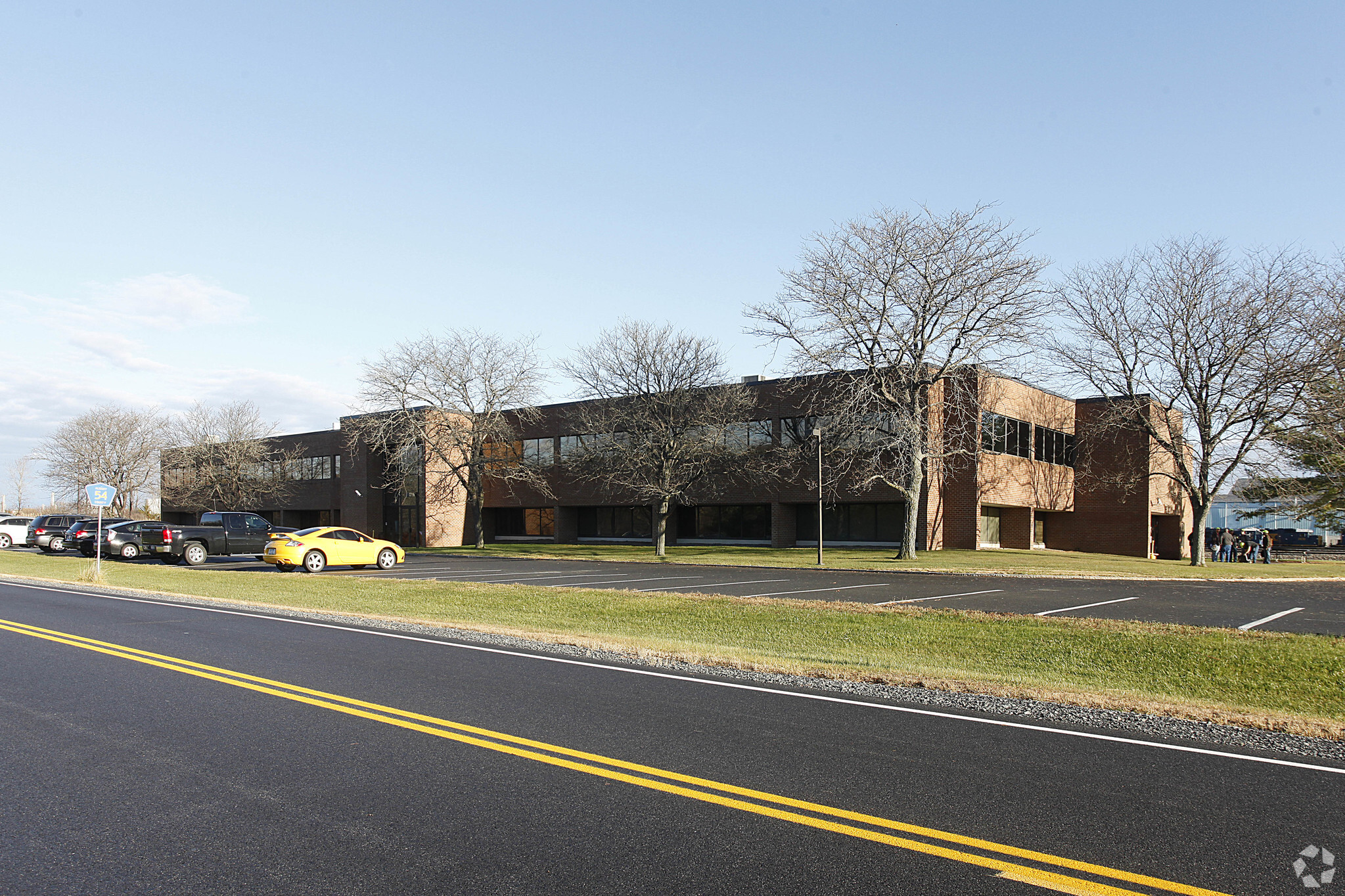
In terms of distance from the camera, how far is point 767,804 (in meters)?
5.34

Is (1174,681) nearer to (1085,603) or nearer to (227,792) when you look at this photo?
(1085,603)

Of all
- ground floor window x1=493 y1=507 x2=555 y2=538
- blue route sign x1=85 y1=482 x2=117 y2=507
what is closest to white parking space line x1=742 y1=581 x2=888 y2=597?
blue route sign x1=85 y1=482 x2=117 y2=507

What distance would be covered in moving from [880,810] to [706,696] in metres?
3.51

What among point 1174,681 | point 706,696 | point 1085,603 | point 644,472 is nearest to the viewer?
point 706,696

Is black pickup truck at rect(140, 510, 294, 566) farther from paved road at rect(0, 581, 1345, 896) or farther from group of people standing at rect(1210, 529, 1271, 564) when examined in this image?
group of people standing at rect(1210, 529, 1271, 564)

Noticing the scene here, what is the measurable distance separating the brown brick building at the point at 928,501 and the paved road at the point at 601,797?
29294 mm

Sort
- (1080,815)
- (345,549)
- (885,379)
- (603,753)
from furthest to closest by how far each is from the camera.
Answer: (885,379)
(345,549)
(603,753)
(1080,815)

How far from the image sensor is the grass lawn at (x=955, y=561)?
27.5 meters

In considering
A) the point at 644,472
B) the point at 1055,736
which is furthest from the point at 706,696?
the point at 644,472

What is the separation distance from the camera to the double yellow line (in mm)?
4270

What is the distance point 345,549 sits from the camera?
27969mm

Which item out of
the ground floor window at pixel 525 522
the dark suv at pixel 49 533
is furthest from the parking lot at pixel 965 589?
the ground floor window at pixel 525 522

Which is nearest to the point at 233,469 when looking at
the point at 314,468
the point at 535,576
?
the point at 314,468

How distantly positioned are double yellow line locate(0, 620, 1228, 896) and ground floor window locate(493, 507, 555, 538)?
1762 inches
